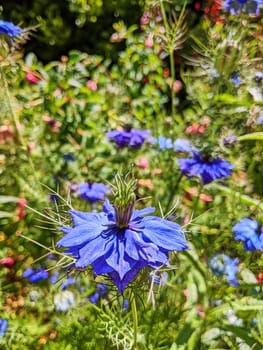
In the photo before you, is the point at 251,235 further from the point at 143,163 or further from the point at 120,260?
the point at 143,163

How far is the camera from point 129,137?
2.29m

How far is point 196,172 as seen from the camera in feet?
6.28

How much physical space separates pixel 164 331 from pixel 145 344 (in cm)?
12

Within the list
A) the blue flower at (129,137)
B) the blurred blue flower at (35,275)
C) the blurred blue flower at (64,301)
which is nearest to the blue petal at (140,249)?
the blurred blue flower at (64,301)

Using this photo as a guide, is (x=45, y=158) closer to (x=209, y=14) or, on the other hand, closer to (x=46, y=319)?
(x=46, y=319)

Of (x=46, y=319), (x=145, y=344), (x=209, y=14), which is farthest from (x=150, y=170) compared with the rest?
(x=209, y=14)

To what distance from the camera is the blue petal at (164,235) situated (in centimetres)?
102

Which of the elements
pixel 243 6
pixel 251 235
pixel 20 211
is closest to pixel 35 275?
pixel 20 211

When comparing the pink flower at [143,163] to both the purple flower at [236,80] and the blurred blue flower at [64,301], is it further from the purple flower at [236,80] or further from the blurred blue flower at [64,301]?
the blurred blue flower at [64,301]

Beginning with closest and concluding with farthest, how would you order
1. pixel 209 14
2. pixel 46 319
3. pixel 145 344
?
pixel 145 344
pixel 46 319
pixel 209 14

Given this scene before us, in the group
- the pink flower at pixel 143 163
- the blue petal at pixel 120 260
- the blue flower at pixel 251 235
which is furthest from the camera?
the pink flower at pixel 143 163

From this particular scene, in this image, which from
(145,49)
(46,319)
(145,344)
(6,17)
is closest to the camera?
(145,344)

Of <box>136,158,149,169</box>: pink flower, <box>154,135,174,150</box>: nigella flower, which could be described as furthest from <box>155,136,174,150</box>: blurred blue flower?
<box>136,158,149,169</box>: pink flower

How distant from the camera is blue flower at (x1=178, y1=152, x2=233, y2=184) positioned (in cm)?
191
